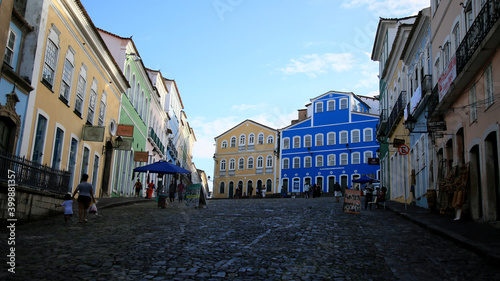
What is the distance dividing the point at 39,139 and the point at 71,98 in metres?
3.62

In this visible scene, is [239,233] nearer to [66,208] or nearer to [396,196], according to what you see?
[66,208]

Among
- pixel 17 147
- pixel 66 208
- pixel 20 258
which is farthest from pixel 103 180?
pixel 20 258

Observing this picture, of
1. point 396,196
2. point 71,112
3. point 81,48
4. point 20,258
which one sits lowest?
point 20,258

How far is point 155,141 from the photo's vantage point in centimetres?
4209

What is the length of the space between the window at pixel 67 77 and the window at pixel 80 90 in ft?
3.33

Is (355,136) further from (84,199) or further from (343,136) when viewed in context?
(84,199)

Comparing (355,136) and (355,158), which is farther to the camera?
(355,136)

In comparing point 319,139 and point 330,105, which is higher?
point 330,105

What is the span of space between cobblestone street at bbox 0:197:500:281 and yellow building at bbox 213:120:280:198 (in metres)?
51.2

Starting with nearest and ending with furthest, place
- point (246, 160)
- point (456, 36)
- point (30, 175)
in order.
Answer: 1. point (30, 175)
2. point (456, 36)
3. point (246, 160)

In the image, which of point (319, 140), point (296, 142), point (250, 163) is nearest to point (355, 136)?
point (319, 140)

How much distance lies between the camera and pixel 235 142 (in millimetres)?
70438

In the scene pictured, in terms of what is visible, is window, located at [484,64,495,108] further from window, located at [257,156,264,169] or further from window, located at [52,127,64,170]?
window, located at [257,156,264,169]

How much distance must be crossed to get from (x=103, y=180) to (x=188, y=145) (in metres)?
48.3
